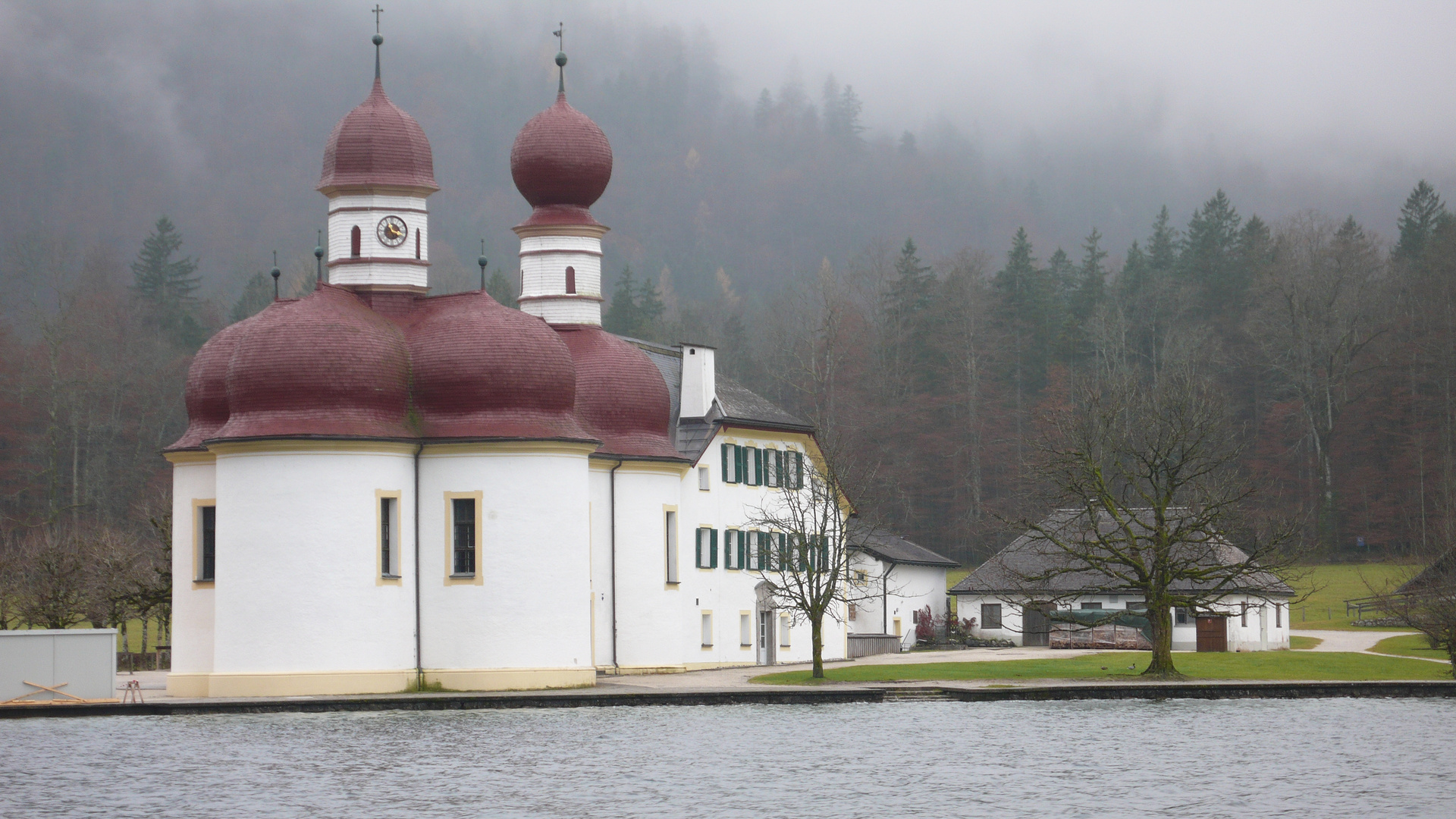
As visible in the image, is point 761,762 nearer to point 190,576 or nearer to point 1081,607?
point 190,576

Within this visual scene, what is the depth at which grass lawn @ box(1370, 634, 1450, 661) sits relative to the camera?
175 ft

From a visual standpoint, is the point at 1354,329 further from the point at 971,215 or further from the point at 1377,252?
the point at 971,215

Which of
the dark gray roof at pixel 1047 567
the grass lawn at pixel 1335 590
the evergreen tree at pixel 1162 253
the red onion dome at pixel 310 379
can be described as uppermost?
the evergreen tree at pixel 1162 253

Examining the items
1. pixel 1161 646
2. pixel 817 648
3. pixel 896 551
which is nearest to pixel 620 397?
pixel 817 648

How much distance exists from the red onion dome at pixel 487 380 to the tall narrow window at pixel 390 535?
1790mm

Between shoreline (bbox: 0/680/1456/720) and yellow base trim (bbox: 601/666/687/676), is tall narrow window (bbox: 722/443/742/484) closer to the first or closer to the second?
yellow base trim (bbox: 601/666/687/676)

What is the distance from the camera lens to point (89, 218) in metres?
141

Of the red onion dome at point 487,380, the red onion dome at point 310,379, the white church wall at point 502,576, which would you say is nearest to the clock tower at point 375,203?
the red onion dome at point 487,380

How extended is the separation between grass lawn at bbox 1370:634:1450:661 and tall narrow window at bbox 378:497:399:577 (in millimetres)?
27803

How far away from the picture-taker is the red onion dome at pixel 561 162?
52562mm

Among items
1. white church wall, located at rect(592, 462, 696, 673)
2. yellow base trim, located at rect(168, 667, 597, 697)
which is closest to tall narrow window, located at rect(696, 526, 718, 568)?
white church wall, located at rect(592, 462, 696, 673)

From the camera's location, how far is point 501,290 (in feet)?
348

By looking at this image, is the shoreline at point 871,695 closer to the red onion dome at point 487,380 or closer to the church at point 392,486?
the church at point 392,486

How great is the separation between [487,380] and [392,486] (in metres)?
3.24
